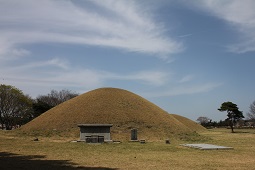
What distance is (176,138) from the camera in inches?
1368

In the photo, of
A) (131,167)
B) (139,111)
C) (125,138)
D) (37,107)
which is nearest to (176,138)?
(125,138)

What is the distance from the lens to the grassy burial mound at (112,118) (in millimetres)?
36125

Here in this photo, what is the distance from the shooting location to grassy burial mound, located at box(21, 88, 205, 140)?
119 ft

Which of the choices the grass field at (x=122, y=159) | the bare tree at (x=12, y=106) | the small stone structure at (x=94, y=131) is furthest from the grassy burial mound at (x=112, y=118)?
the bare tree at (x=12, y=106)

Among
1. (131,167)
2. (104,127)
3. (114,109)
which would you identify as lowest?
(131,167)

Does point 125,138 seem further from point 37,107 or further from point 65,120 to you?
point 37,107

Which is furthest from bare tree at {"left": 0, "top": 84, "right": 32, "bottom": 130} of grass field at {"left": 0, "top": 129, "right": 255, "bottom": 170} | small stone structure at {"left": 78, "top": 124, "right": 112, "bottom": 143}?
grass field at {"left": 0, "top": 129, "right": 255, "bottom": 170}

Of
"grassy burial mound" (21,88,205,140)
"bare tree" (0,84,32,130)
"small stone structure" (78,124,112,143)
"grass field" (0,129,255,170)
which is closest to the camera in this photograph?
"grass field" (0,129,255,170)

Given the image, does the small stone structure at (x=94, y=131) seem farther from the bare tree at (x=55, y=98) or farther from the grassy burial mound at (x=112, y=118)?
the bare tree at (x=55, y=98)

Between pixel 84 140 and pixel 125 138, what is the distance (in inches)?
206

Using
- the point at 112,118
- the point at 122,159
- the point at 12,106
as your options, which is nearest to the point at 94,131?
the point at 112,118

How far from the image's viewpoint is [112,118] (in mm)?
39062

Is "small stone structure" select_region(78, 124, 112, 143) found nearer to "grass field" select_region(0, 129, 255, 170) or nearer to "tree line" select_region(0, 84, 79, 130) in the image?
"grass field" select_region(0, 129, 255, 170)

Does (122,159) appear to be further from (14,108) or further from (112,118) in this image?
(14,108)
